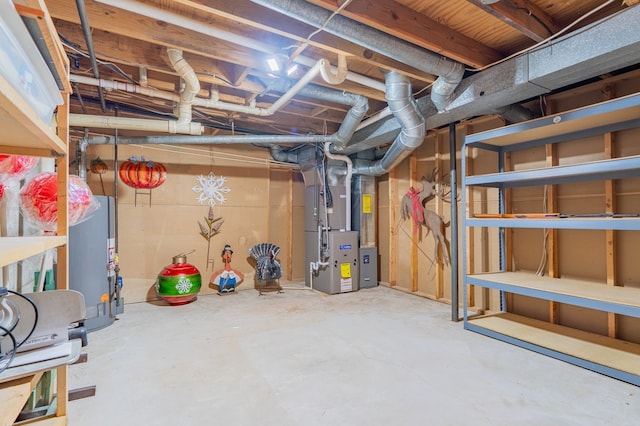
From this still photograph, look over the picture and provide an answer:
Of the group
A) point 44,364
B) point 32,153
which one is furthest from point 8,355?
point 32,153

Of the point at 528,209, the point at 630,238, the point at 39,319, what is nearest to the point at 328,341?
the point at 39,319

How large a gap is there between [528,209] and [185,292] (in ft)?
12.9

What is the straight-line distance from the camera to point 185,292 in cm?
397

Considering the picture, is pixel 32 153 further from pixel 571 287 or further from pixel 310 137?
pixel 571 287

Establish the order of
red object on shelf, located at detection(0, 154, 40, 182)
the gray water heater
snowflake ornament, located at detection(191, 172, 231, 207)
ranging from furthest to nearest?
snowflake ornament, located at detection(191, 172, 231, 207) → the gray water heater → red object on shelf, located at detection(0, 154, 40, 182)

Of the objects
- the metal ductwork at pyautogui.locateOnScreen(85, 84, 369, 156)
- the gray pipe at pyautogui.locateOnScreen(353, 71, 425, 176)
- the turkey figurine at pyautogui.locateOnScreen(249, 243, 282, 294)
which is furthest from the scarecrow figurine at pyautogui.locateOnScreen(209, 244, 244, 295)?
the gray pipe at pyautogui.locateOnScreen(353, 71, 425, 176)

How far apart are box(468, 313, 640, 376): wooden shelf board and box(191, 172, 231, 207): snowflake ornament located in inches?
142

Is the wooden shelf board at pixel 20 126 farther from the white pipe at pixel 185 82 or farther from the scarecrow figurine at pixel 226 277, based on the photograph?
the scarecrow figurine at pixel 226 277

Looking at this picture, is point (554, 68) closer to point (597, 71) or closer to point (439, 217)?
point (597, 71)

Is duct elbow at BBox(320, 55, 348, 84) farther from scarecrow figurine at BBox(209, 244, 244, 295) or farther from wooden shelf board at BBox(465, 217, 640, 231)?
scarecrow figurine at BBox(209, 244, 244, 295)

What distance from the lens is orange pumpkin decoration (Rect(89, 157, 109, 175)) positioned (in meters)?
4.05

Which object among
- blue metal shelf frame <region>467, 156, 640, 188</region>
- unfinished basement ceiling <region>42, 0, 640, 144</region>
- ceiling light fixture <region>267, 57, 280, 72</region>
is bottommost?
blue metal shelf frame <region>467, 156, 640, 188</region>

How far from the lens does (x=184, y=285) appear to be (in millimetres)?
3963

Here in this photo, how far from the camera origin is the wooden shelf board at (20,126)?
74 centimetres
